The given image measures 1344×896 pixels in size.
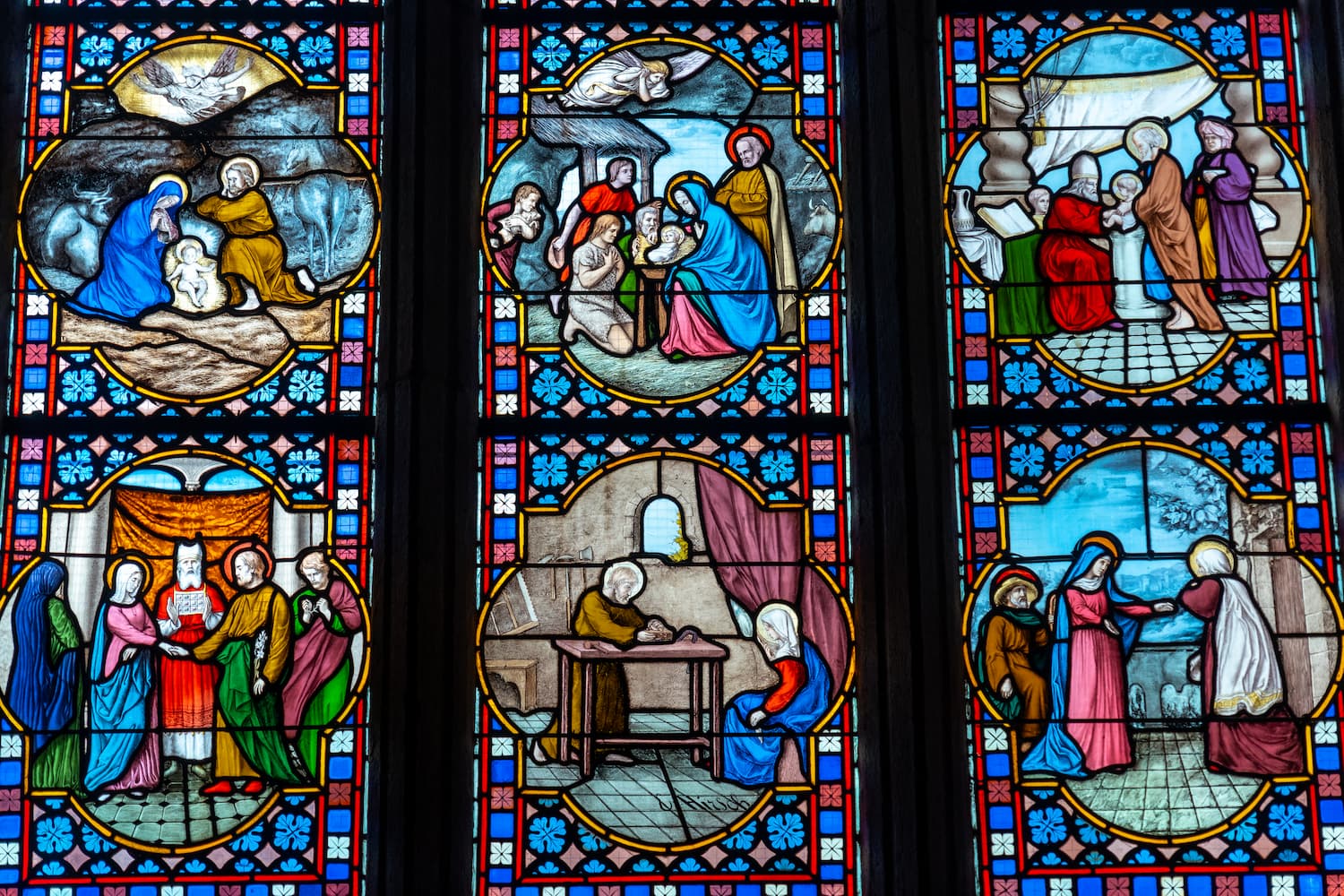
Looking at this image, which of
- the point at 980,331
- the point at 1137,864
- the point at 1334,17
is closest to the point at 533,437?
the point at 980,331

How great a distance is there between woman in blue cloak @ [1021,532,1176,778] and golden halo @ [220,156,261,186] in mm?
2906

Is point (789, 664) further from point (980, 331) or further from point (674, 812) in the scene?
point (980, 331)

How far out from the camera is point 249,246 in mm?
7098

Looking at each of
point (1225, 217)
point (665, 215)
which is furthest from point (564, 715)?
point (1225, 217)

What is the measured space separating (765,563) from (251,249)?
1.95 m

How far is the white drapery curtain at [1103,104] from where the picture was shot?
285 inches

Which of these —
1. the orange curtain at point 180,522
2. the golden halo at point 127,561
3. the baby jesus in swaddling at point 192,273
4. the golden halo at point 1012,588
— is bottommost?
the golden halo at point 1012,588

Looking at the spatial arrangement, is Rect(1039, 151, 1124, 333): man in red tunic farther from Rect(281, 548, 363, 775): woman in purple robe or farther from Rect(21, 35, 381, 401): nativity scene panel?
Rect(281, 548, 363, 775): woman in purple robe

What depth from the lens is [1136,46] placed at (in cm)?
735

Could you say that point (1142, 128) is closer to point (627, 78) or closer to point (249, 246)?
A: point (627, 78)

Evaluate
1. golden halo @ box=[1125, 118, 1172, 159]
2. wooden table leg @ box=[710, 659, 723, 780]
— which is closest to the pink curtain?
wooden table leg @ box=[710, 659, 723, 780]

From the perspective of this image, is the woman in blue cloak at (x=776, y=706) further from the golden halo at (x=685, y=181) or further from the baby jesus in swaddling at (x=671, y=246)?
the golden halo at (x=685, y=181)

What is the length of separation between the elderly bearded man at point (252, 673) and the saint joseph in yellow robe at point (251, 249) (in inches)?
33.2

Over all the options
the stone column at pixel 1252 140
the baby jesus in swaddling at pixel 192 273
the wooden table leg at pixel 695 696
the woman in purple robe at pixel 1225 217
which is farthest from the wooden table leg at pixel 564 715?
the stone column at pixel 1252 140
